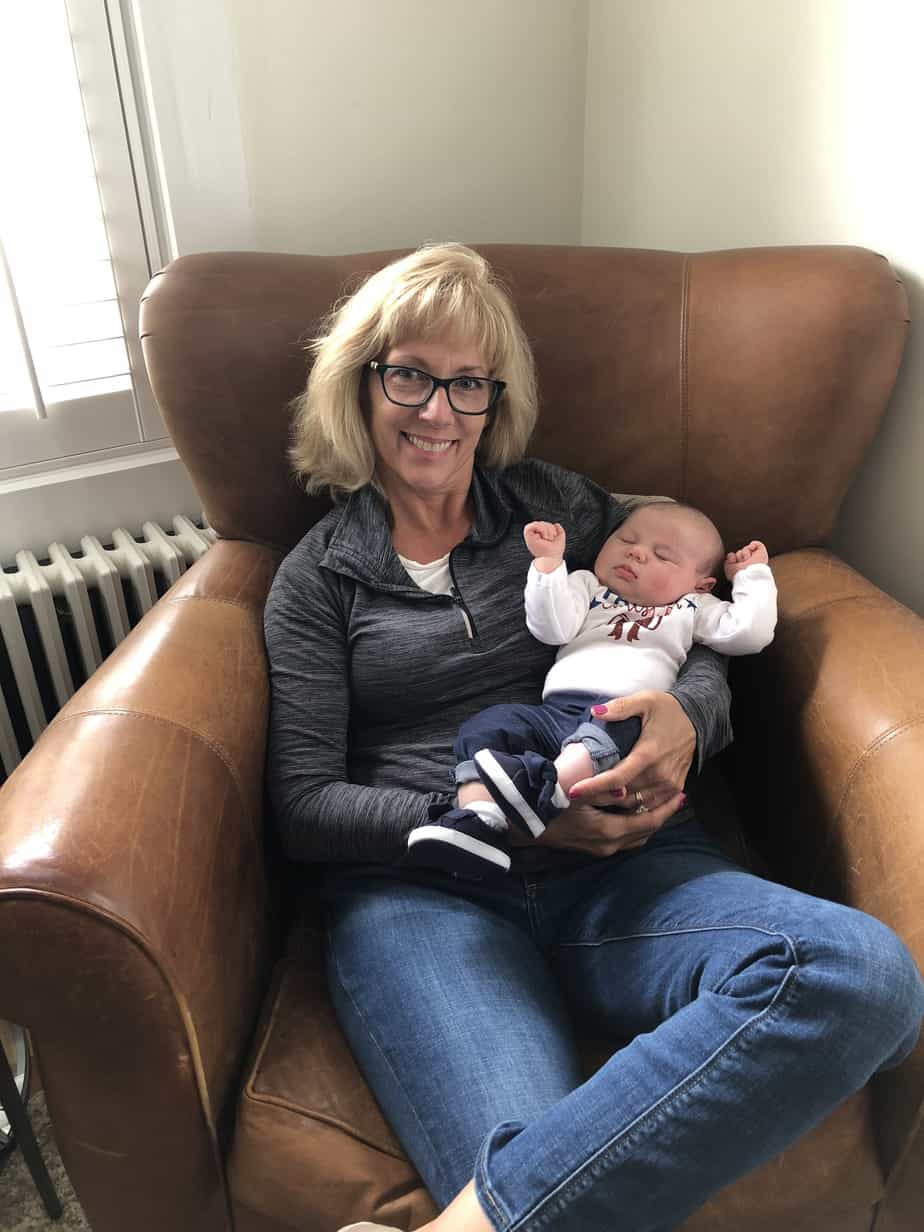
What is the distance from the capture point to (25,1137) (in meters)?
1.28

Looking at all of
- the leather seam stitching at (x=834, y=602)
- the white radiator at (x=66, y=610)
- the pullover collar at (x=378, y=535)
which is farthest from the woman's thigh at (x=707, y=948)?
the white radiator at (x=66, y=610)

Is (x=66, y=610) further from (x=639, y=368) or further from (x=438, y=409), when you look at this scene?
(x=639, y=368)

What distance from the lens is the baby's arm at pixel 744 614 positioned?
4.11ft

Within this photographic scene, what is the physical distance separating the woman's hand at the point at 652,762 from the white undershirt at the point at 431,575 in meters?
0.29

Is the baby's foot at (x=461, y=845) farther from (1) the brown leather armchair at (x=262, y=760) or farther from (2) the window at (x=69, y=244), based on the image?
(2) the window at (x=69, y=244)

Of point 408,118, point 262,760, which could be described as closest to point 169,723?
point 262,760

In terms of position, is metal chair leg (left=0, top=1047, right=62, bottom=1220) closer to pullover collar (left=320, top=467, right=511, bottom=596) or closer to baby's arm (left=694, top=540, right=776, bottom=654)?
pullover collar (left=320, top=467, right=511, bottom=596)

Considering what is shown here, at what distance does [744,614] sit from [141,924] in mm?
800

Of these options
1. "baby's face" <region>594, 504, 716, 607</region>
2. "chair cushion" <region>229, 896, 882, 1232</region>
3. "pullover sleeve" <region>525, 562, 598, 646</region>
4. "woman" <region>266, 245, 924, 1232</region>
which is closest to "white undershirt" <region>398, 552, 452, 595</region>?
"woman" <region>266, 245, 924, 1232</region>

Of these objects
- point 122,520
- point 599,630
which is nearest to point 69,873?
point 599,630

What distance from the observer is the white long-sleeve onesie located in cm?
123

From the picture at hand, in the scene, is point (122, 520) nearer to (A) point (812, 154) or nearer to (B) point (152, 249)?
(B) point (152, 249)

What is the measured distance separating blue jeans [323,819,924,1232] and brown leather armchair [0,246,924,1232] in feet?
0.21

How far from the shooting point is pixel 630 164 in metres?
1.86
